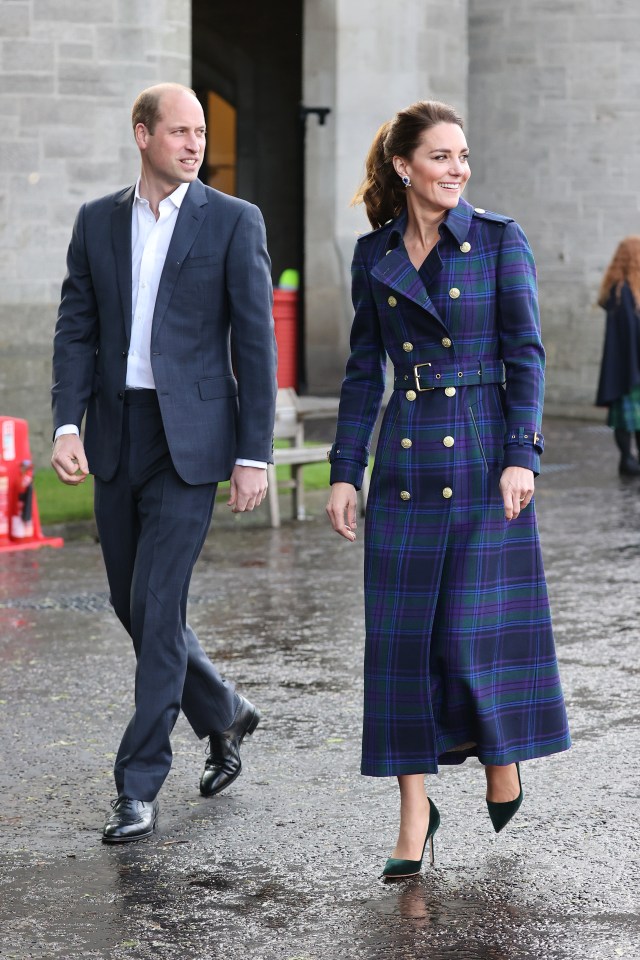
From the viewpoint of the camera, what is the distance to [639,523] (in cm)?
1098

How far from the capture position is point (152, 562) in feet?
15.8

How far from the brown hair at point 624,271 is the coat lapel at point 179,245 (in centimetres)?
897

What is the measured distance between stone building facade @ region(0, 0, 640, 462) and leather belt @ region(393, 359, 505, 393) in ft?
30.2

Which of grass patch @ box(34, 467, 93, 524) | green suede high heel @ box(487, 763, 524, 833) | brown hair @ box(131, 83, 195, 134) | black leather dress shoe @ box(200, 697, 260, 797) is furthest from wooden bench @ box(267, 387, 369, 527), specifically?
green suede high heel @ box(487, 763, 524, 833)

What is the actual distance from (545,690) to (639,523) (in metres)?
6.66

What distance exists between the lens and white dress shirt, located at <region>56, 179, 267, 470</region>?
4.85 meters

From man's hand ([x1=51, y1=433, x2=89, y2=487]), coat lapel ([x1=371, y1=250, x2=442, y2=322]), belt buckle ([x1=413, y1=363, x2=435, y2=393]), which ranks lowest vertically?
man's hand ([x1=51, y1=433, x2=89, y2=487])

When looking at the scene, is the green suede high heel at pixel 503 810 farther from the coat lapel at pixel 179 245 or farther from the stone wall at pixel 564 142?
the stone wall at pixel 564 142

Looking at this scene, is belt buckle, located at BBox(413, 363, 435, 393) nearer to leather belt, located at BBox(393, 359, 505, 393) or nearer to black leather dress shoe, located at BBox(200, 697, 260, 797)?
leather belt, located at BBox(393, 359, 505, 393)

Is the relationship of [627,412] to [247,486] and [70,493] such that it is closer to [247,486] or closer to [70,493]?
[70,493]

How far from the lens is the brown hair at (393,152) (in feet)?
14.5

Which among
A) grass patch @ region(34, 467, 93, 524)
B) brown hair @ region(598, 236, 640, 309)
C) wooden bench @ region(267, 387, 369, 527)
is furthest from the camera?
brown hair @ region(598, 236, 640, 309)

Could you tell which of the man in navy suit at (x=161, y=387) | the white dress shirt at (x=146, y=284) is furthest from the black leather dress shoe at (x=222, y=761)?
the white dress shirt at (x=146, y=284)

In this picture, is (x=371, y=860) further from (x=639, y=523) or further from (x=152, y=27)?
(x=152, y=27)
